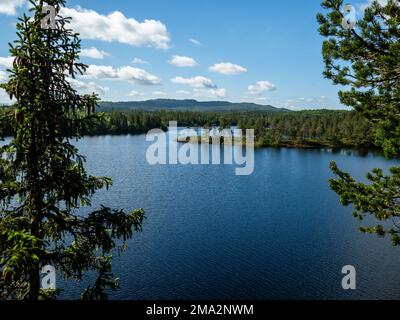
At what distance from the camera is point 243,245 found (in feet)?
120

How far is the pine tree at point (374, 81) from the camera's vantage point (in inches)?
463

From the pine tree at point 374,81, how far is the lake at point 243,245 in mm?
17274

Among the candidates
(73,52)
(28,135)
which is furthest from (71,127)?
(73,52)

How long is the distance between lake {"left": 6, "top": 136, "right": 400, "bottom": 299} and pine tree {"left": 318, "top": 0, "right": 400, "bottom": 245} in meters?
17.3

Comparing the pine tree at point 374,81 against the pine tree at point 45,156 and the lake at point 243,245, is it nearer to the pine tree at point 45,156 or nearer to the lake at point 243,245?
the pine tree at point 45,156

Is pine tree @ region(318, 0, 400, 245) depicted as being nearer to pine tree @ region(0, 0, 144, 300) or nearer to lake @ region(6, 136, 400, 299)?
pine tree @ region(0, 0, 144, 300)

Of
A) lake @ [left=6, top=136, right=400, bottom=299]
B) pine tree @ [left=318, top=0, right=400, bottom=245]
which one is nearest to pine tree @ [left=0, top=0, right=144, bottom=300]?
pine tree @ [left=318, top=0, right=400, bottom=245]

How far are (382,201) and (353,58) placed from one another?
5.02 metres

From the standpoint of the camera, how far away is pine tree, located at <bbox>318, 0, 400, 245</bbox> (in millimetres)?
11766

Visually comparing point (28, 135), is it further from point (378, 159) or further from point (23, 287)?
point (378, 159)

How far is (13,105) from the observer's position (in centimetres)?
806

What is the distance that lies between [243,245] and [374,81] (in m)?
26.8

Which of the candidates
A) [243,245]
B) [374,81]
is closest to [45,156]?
[374,81]

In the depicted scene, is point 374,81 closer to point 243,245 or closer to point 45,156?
point 45,156
